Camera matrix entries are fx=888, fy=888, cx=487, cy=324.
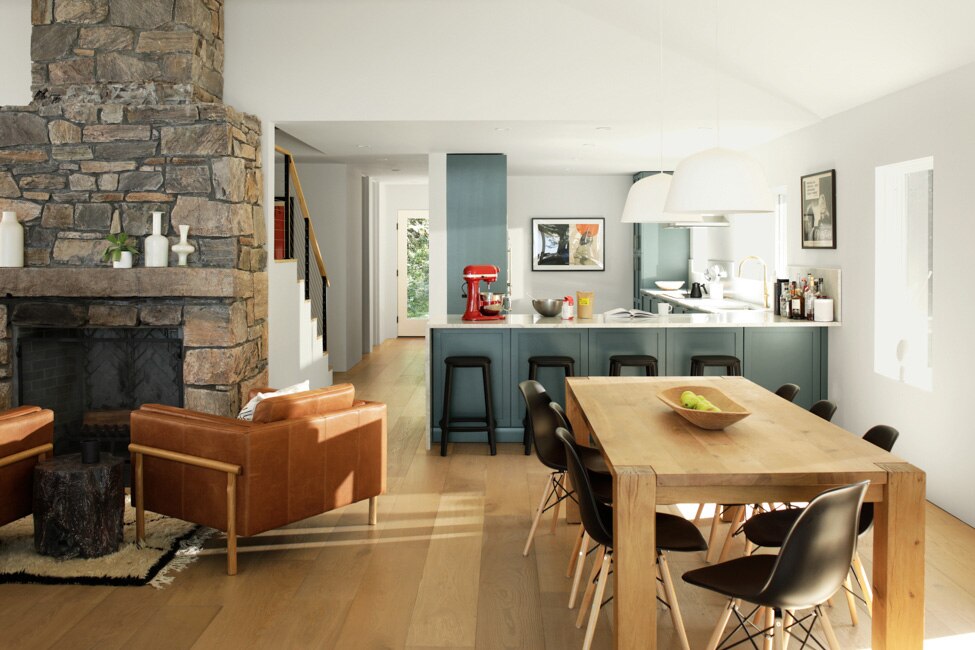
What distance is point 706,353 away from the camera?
Result: 22.3ft

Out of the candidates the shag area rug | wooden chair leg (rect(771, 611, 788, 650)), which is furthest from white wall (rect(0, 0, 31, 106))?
Result: wooden chair leg (rect(771, 611, 788, 650))

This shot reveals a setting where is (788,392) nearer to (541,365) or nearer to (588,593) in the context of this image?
(588,593)

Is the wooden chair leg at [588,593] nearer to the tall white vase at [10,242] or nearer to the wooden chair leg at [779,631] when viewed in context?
the wooden chair leg at [779,631]

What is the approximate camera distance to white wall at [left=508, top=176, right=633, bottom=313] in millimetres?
11336

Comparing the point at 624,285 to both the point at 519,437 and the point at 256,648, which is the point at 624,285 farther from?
the point at 256,648

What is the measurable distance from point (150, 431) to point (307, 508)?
86 cm

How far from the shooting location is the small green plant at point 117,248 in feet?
19.6

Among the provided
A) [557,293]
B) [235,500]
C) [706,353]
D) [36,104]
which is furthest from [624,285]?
[235,500]

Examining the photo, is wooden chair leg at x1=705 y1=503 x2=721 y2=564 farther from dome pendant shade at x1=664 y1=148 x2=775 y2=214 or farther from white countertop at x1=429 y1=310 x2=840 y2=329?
white countertop at x1=429 y1=310 x2=840 y2=329

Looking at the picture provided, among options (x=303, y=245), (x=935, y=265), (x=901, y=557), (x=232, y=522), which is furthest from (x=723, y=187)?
(x=303, y=245)

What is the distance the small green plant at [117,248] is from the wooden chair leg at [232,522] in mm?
2596

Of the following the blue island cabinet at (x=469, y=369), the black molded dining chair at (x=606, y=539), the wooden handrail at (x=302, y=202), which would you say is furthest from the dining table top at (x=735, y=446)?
the wooden handrail at (x=302, y=202)

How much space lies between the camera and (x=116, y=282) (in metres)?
5.79

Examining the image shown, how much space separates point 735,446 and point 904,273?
3.14 m
